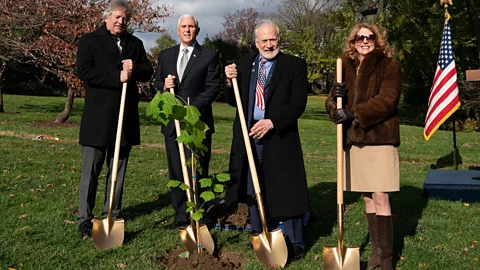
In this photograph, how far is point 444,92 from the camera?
909 cm

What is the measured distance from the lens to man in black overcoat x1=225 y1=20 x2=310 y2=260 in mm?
4848

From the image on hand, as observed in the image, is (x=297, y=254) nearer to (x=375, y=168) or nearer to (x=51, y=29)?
(x=375, y=168)

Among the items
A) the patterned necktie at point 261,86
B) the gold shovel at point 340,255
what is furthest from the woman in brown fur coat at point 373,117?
the patterned necktie at point 261,86

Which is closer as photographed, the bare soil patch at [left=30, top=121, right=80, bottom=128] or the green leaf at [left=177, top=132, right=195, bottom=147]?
the green leaf at [left=177, top=132, right=195, bottom=147]

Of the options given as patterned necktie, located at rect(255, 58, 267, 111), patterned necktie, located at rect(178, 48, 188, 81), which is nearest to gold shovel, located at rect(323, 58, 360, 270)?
patterned necktie, located at rect(255, 58, 267, 111)

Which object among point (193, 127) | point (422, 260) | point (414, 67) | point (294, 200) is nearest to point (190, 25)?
point (193, 127)

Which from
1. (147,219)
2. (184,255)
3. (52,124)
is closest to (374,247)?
(184,255)

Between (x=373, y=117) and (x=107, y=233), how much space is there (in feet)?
8.83

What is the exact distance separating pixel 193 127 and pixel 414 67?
27257mm

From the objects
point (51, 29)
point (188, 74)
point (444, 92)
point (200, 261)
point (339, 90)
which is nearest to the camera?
point (339, 90)

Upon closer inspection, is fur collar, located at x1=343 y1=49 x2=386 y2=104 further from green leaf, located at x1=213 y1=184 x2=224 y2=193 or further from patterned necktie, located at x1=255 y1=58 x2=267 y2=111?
green leaf, located at x1=213 y1=184 x2=224 y2=193

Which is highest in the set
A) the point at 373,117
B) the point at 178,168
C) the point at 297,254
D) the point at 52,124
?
the point at 373,117

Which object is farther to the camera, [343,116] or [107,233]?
[107,233]

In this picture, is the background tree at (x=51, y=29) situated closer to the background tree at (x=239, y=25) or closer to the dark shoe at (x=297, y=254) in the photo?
the dark shoe at (x=297, y=254)
